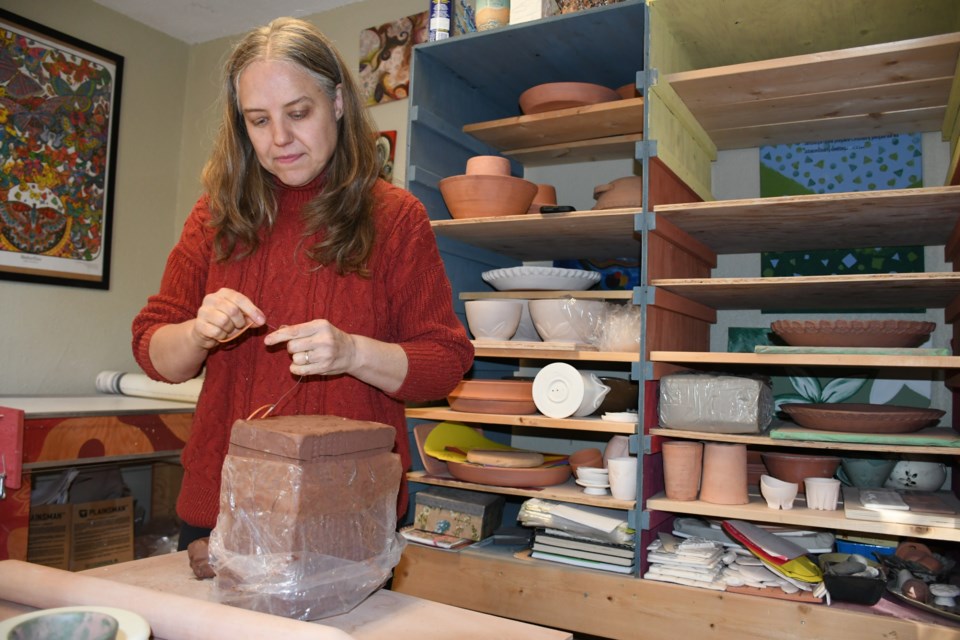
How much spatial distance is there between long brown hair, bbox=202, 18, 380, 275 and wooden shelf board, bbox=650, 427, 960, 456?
1181 mm

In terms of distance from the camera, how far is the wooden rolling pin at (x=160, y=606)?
0.73m

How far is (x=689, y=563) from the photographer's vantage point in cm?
198

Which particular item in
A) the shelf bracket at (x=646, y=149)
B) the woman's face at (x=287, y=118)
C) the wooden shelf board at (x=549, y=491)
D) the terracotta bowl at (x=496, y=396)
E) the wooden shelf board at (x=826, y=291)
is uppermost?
the shelf bracket at (x=646, y=149)

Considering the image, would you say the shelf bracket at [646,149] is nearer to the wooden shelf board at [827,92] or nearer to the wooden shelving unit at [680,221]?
the wooden shelving unit at [680,221]

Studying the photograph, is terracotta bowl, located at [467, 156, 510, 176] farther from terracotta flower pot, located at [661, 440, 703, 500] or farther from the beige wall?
terracotta flower pot, located at [661, 440, 703, 500]

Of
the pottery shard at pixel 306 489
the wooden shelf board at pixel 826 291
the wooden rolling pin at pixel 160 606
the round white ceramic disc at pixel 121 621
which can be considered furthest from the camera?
the wooden shelf board at pixel 826 291

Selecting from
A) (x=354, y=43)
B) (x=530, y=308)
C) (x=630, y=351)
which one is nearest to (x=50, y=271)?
(x=354, y=43)

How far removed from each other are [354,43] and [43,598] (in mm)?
2939

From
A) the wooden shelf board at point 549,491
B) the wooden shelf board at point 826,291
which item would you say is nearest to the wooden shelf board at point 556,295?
the wooden shelf board at point 826,291

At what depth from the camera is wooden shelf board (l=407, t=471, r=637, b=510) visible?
2.04 m

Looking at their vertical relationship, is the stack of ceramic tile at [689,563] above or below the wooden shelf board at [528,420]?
below

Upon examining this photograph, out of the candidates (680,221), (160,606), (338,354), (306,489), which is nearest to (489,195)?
(680,221)

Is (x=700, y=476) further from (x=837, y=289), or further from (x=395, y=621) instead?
(x=395, y=621)

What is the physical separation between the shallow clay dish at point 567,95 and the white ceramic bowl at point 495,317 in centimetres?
67
